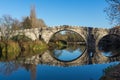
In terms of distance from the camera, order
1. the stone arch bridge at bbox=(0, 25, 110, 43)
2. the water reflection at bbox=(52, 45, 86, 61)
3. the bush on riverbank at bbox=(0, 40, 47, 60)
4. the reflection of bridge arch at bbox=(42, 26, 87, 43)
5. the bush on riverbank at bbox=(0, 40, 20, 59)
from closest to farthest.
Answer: the bush on riverbank at bbox=(0, 40, 47, 60)
the bush on riverbank at bbox=(0, 40, 20, 59)
the water reflection at bbox=(52, 45, 86, 61)
the stone arch bridge at bbox=(0, 25, 110, 43)
the reflection of bridge arch at bbox=(42, 26, 87, 43)

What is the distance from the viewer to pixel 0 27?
51500 mm

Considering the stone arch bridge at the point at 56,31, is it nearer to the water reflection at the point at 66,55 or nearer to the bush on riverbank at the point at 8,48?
the water reflection at the point at 66,55

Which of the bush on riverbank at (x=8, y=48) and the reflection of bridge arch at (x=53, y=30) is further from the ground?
the reflection of bridge arch at (x=53, y=30)

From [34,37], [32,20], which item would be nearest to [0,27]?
[34,37]

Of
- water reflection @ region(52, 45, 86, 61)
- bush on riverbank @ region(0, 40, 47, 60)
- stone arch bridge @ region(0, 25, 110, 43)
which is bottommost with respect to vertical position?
Result: water reflection @ region(52, 45, 86, 61)

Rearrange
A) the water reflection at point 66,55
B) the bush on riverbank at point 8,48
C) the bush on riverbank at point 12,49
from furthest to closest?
the water reflection at point 66,55 < the bush on riverbank at point 8,48 < the bush on riverbank at point 12,49

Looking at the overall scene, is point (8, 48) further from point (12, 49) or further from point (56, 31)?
point (56, 31)

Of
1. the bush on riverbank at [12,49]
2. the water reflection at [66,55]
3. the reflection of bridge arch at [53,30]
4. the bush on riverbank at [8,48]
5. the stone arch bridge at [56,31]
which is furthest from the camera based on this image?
the reflection of bridge arch at [53,30]

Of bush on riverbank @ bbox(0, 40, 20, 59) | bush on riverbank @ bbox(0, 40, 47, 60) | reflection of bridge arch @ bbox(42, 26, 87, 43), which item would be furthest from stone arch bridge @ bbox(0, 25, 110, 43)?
bush on riverbank @ bbox(0, 40, 20, 59)

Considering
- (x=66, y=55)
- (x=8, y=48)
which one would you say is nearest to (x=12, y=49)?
(x=8, y=48)

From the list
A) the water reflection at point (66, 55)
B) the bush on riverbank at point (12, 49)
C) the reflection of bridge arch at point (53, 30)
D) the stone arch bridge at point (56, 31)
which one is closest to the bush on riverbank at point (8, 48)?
the bush on riverbank at point (12, 49)

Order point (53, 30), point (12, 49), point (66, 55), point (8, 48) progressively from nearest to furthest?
point (8, 48), point (12, 49), point (66, 55), point (53, 30)

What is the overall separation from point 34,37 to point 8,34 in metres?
7.26

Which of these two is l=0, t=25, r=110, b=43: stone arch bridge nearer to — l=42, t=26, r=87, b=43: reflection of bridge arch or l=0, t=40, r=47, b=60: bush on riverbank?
l=42, t=26, r=87, b=43: reflection of bridge arch
